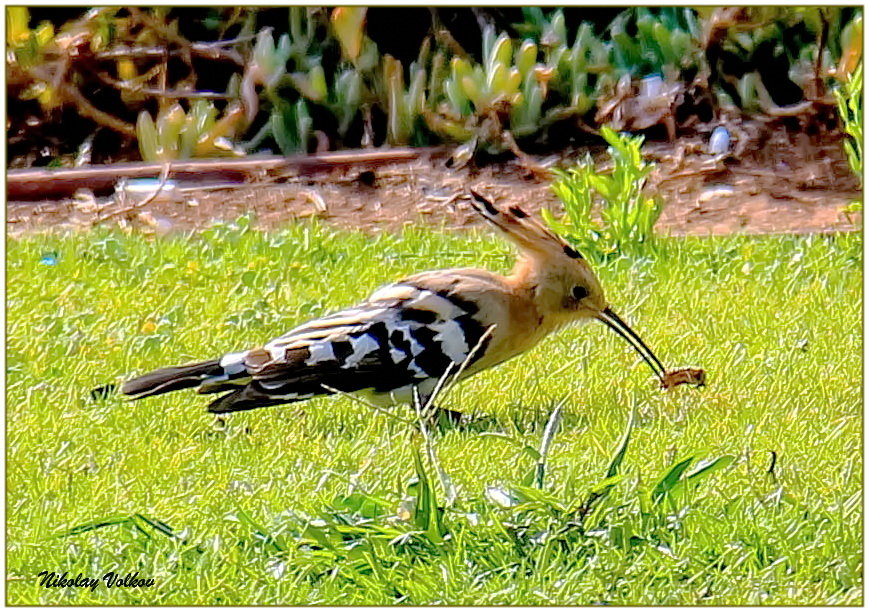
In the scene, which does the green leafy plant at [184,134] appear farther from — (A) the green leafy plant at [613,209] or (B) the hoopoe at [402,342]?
(B) the hoopoe at [402,342]

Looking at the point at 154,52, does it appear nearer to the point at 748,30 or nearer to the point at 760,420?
Result: the point at 748,30

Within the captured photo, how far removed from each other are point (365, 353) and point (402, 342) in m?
0.11

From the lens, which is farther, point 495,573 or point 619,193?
point 619,193

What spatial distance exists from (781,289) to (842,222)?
3.97ft

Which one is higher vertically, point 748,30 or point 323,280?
point 748,30

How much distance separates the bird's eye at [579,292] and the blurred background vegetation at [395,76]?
3.14m

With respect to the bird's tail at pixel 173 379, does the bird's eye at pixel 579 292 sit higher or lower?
higher

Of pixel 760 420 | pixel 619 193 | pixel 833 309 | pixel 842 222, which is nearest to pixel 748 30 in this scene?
pixel 842 222

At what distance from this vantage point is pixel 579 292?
478 centimetres

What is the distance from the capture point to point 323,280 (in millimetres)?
6199

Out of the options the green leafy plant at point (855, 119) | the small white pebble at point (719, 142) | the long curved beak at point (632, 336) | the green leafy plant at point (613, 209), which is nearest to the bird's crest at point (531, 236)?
the long curved beak at point (632, 336)

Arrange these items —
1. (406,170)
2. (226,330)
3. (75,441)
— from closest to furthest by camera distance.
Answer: (75,441) < (226,330) < (406,170)
